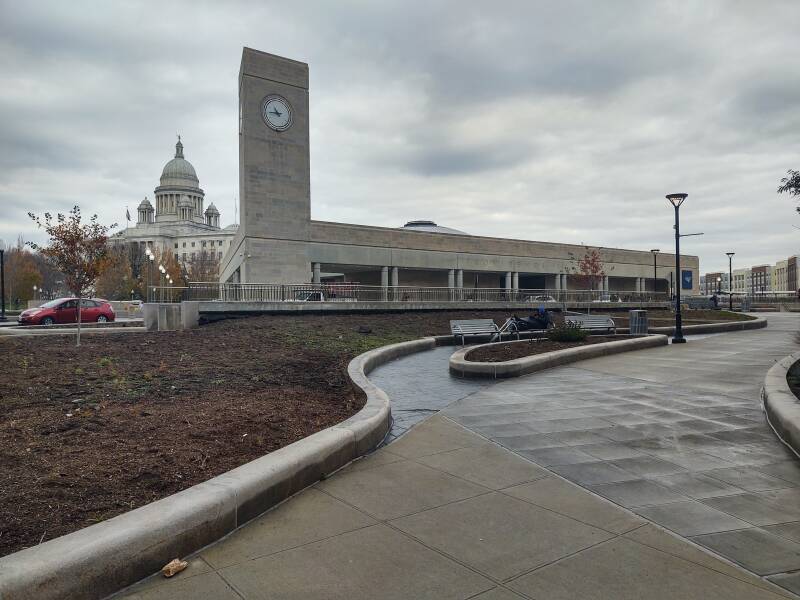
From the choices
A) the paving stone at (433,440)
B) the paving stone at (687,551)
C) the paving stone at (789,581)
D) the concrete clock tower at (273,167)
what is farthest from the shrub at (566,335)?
the concrete clock tower at (273,167)

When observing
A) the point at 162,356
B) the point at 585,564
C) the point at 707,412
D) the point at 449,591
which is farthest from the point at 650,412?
the point at 162,356

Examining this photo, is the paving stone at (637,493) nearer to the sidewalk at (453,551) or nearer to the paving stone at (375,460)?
the sidewalk at (453,551)

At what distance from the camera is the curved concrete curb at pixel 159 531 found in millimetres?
2639

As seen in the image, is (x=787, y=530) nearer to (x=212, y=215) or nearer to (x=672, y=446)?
(x=672, y=446)

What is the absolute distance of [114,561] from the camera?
2873mm

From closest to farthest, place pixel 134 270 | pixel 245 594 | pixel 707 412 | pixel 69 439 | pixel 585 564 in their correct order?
pixel 245 594 < pixel 585 564 < pixel 69 439 < pixel 707 412 < pixel 134 270

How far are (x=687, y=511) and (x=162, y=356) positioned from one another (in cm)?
1018

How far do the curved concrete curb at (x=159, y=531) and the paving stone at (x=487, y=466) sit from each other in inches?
41.5

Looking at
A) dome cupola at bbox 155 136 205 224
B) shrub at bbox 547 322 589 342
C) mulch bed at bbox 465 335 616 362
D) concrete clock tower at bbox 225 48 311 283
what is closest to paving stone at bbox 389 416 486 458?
mulch bed at bbox 465 335 616 362

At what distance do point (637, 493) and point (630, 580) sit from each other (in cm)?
150

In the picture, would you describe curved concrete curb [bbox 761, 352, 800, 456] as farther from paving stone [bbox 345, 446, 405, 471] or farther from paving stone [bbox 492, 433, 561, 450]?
paving stone [bbox 345, 446, 405, 471]

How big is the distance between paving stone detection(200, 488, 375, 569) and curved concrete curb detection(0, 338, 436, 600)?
99 mm

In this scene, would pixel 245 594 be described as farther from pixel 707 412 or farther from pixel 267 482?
pixel 707 412

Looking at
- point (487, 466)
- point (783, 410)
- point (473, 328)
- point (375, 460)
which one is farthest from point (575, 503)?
point (473, 328)
